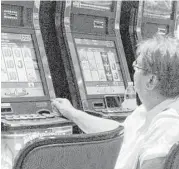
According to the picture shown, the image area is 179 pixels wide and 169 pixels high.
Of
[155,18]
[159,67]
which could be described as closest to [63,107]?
[159,67]

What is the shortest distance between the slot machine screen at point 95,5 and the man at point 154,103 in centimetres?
126

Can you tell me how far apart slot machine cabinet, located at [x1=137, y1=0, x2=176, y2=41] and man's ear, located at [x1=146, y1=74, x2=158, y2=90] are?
1.66 metres

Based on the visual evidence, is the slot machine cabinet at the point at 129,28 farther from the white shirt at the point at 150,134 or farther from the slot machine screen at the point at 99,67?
the white shirt at the point at 150,134

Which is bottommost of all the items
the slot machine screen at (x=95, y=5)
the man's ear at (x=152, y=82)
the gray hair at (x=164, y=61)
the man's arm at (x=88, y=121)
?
the man's arm at (x=88, y=121)

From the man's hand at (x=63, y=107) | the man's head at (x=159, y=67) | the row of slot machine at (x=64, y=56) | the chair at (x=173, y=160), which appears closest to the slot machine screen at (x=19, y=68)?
the row of slot machine at (x=64, y=56)

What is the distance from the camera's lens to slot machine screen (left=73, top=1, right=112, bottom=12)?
3106 mm

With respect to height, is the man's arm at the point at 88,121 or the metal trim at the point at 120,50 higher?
the metal trim at the point at 120,50

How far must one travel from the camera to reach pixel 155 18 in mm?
3684

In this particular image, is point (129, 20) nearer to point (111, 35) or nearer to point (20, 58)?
point (111, 35)

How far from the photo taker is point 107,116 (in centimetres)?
248

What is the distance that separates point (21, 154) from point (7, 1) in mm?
1583

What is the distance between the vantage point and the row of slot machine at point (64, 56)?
2336mm

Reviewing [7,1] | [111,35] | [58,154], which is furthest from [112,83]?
[58,154]

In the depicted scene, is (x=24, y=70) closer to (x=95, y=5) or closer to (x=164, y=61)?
(x=95, y=5)
